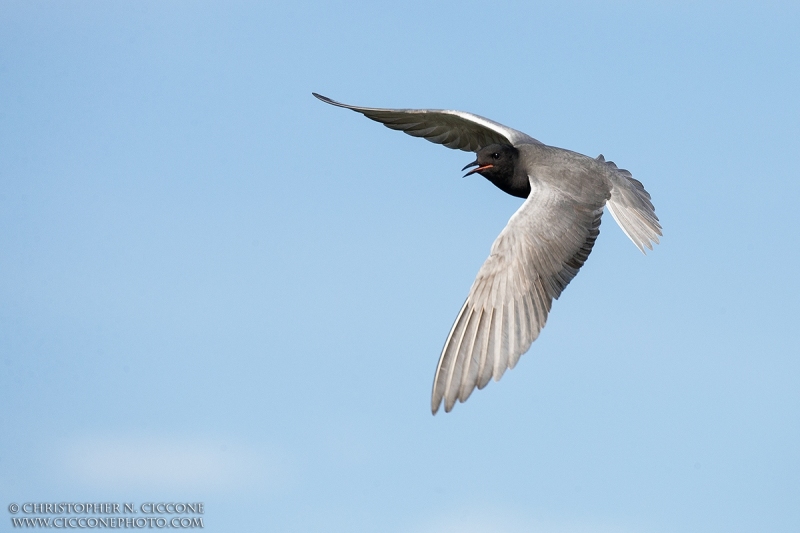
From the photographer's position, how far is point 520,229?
9992 millimetres

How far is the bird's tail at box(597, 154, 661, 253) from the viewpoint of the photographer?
11.9 metres

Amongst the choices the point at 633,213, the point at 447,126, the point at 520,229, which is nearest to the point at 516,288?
the point at 520,229

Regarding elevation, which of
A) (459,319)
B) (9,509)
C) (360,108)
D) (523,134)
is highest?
(360,108)

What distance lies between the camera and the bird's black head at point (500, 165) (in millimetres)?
11852

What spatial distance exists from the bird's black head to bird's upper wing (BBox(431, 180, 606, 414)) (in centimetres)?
100

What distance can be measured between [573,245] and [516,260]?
2.80 feet

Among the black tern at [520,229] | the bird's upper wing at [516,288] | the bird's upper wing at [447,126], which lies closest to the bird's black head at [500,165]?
the black tern at [520,229]

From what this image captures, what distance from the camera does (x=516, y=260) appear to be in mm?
9820

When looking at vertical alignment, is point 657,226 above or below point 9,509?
above

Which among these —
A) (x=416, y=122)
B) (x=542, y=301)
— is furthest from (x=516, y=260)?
(x=416, y=122)

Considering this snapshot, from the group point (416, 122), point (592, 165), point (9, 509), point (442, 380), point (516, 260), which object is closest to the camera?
point (442, 380)

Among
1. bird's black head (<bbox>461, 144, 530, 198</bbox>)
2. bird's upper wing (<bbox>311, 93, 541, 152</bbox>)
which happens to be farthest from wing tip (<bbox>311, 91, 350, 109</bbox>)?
bird's black head (<bbox>461, 144, 530, 198</bbox>)

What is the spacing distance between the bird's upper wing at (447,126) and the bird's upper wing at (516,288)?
1.93 metres

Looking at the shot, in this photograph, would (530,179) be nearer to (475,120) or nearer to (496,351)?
(475,120)
